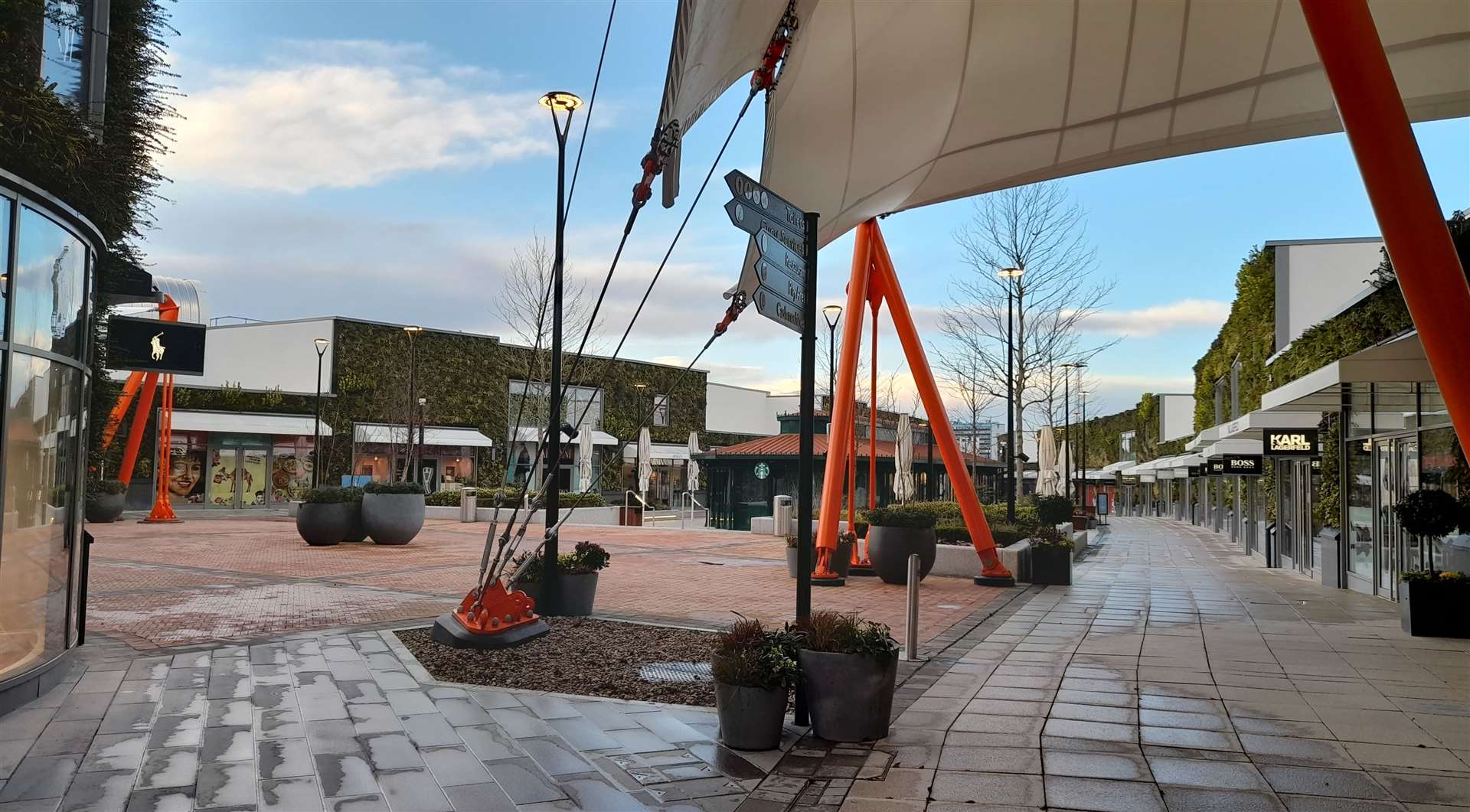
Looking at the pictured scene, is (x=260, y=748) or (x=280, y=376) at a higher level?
(x=280, y=376)

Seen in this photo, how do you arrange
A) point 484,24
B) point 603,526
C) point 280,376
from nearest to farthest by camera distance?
point 484,24 < point 603,526 < point 280,376

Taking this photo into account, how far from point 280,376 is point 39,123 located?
3742 centimetres

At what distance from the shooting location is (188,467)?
120ft

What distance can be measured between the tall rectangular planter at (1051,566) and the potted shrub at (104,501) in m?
23.5

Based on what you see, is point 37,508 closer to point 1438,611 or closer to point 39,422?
point 39,422

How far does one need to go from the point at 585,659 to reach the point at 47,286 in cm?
471

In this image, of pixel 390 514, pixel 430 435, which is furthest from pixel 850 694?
pixel 430 435

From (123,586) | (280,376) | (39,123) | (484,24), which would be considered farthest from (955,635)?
(280,376)

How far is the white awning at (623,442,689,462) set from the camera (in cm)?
4819

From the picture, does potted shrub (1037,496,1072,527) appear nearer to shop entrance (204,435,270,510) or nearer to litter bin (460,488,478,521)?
litter bin (460,488,478,521)

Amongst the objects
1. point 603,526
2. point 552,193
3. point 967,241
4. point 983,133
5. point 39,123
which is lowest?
point 603,526

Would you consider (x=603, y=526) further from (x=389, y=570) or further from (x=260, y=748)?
(x=260, y=748)

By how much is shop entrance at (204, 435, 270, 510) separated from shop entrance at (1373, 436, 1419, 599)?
1395 inches

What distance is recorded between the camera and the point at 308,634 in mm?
9234
